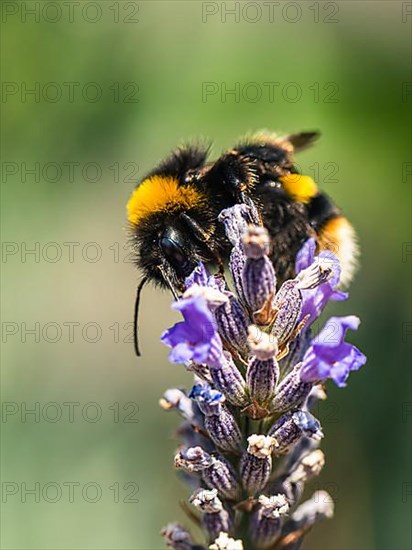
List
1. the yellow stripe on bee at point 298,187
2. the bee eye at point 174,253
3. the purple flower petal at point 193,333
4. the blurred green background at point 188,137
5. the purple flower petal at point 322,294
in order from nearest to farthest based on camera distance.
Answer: the purple flower petal at point 193,333 < the purple flower petal at point 322,294 < the bee eye at point 174,253 < the yellow stripe on bee at point 298,187 < the blurred green background at point 188,137

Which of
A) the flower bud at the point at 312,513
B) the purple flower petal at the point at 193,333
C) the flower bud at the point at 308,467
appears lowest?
the flower bud at the point at 312,513

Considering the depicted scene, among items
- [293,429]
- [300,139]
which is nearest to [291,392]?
[293,429]

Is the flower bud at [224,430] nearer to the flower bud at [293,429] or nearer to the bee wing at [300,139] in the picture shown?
the flower bud at [293,429]

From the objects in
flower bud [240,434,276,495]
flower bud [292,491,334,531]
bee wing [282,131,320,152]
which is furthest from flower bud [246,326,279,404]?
bee wing [282,131,320,152]

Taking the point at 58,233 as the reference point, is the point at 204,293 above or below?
below

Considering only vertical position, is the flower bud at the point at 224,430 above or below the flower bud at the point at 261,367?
below

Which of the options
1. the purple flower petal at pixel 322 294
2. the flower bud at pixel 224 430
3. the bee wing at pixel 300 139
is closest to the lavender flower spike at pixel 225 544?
the flower bud at pixel 224 430

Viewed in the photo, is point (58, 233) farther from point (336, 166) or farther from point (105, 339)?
point (336, 166)

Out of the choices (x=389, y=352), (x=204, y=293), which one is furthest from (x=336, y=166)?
(x=204, y=293)
